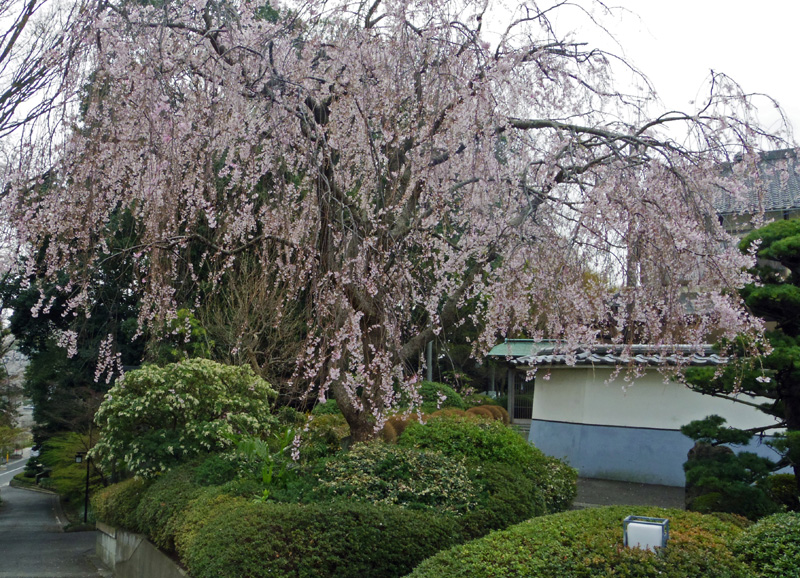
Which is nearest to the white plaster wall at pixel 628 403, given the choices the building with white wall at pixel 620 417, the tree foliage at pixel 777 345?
the building with white wall at pixel 620 417

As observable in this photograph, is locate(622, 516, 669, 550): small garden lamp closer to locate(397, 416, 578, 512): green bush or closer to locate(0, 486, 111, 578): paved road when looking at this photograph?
locate(397, 416, 578, 512): green bush

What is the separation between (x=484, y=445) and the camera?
6621 millimetres

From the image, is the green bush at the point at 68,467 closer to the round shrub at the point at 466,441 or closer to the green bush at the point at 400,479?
the round shrub at the point at 466,441

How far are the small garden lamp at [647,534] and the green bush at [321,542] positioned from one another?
4.99 feet

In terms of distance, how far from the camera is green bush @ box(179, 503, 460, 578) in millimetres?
4484

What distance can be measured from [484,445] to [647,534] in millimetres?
2838

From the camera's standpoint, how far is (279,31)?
4477 mm

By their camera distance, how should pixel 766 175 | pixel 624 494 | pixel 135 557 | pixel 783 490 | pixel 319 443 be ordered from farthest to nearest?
pixel 624 494 < pixel 135 557 < pixel 319 443 < pixel 783 490 < pixel 766 175

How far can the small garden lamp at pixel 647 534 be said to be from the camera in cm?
383

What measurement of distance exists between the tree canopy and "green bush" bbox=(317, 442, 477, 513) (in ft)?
2.72

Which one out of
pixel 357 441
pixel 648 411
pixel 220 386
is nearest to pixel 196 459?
pixel 220 386

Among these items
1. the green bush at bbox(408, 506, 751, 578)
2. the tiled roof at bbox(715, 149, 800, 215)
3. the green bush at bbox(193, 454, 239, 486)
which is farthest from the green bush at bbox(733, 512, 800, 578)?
the green bush at bbox(193, 454, 239, 486)

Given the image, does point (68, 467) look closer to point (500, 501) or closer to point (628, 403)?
point (628, 403)

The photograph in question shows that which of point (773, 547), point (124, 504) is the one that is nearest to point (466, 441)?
point (773, 547)
